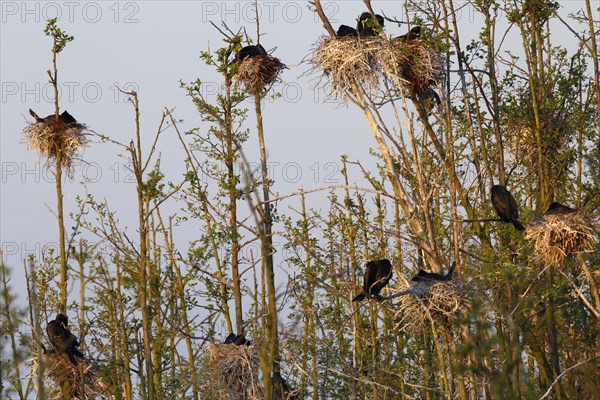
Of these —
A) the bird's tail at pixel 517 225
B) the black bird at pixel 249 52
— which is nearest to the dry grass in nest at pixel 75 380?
the black bird at pixel 249 52

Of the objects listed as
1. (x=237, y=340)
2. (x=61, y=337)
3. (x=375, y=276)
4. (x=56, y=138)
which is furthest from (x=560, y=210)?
(x=56, y=138)

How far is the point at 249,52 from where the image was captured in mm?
12773

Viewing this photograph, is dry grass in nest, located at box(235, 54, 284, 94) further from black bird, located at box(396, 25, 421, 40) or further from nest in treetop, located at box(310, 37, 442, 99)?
black bird, located at box(396, 25, 421, 40)

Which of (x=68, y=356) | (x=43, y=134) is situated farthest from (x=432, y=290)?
(x=43, y=134)

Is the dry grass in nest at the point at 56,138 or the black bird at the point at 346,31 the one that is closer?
the black bird at the point at 346,31

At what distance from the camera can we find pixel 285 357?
11469 mm

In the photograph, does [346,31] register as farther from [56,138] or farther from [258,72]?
[56,138]

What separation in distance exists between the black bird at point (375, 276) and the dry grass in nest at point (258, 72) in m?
4.19

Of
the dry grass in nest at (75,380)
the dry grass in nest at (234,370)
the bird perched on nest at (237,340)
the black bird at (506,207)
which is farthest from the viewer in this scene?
the dry grass in nest at (75,380)

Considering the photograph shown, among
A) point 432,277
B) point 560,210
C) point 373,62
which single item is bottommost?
point 432,277

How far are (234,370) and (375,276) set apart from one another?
2334 mm

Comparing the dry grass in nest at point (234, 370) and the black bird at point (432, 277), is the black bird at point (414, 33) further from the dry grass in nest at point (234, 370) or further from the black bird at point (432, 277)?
the dry grass in nest at point (234, 370)

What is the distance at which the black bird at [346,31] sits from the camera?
1169 centimetres

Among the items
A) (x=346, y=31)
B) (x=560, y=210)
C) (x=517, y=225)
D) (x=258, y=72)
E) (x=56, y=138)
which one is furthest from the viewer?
(x=56, y=138)
